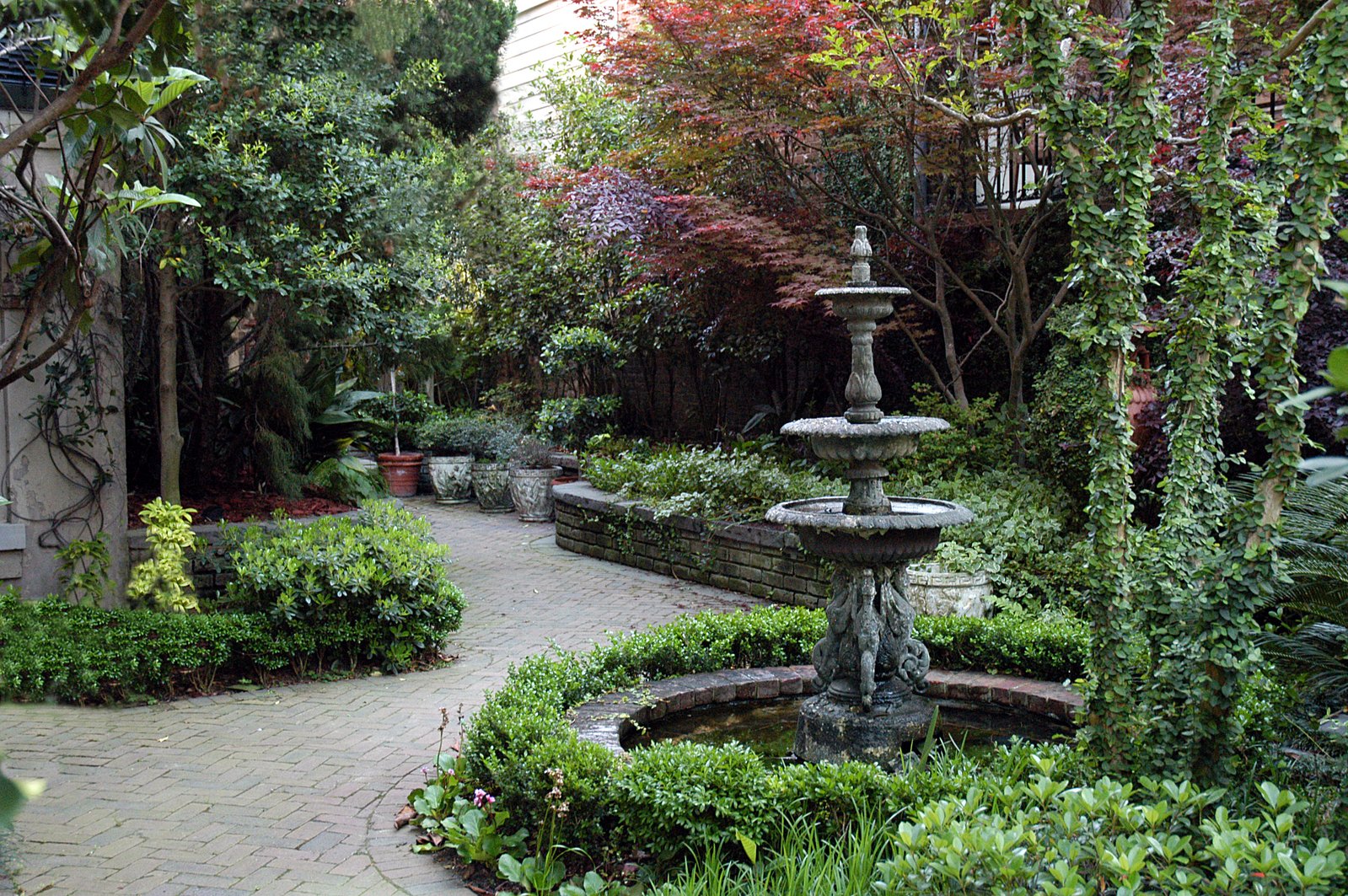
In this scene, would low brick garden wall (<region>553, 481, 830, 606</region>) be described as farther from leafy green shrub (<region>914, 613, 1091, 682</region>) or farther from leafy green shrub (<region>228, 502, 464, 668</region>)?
leafy green shrub (<region>228, 502, 464, 668</region>)

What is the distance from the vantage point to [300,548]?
7145 millimetres

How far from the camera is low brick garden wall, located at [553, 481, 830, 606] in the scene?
28.4 feet

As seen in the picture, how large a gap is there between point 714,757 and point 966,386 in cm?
745

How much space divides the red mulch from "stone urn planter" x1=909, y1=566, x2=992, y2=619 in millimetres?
4695

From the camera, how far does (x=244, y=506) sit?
28.8 feet

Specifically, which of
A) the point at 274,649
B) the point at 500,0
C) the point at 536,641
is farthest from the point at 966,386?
the point at 500,0

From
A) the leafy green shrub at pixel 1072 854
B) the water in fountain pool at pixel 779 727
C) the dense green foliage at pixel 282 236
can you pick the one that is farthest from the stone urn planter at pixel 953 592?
the dense green foliage at pixel 282 236

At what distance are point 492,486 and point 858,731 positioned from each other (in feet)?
33.3

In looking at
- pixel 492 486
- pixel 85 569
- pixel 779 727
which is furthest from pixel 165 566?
pixel 492 486

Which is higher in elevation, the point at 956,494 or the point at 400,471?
the point at 956,494

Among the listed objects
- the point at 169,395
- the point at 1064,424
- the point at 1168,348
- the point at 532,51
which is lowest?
the point at 1064,424

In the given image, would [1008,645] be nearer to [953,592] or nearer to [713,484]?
[953,592]

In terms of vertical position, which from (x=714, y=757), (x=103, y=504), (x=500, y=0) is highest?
(x=500, y=0)

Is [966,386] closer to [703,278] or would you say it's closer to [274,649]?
[703,278]
